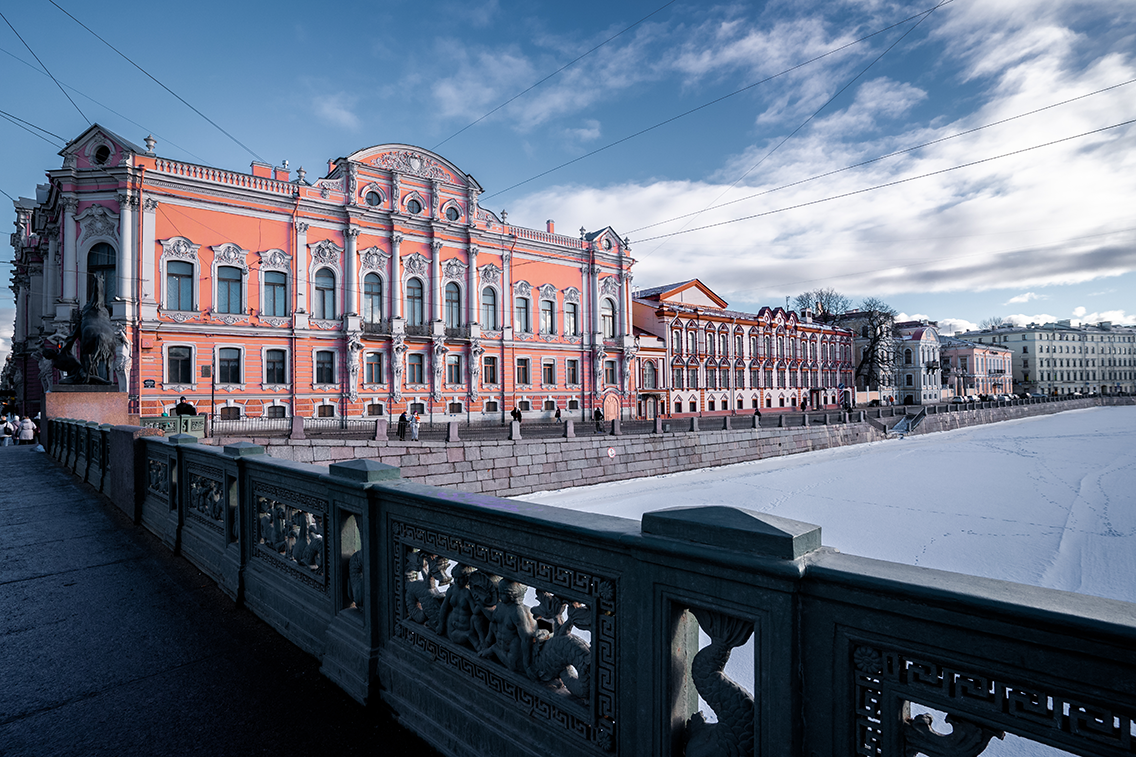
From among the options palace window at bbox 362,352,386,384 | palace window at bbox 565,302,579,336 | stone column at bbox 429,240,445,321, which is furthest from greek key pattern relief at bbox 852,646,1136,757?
palace window at bbox 565,302,579,336

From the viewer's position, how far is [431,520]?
231 centimetres

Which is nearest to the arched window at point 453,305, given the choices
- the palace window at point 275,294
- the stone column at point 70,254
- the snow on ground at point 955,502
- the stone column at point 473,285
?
the stone column at point 473,285

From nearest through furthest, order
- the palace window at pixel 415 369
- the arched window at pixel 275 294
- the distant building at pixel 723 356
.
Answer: the arched window at pixel 275 294
the palace window at pixel 415 369
the distant building at pixel 723 356

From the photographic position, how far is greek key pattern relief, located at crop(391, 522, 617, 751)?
1.75 metres

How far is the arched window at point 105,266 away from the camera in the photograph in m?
19.5

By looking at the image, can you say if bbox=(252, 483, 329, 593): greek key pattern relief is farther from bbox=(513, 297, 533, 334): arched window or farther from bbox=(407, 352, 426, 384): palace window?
bbox=(513, 297, 533, 334): arched window

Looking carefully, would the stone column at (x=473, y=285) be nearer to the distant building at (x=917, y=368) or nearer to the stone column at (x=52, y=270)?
the stone column at (x=52, y=270)

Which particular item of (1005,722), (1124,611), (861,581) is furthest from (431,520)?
(1124,611)

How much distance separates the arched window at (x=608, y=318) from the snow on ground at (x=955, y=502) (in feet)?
38.9

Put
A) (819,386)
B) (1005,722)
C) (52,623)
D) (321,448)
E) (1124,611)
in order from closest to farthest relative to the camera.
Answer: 1. (1124,611)
2. (1005,722)
3. (52,623)
4. (321,448)
5. (819,386)

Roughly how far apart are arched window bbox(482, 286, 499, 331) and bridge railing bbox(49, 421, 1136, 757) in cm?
2532

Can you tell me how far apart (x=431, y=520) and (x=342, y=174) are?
83.4 feet

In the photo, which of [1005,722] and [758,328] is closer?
[1005,722]

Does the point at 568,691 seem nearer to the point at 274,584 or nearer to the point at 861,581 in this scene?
the point at 861,581
